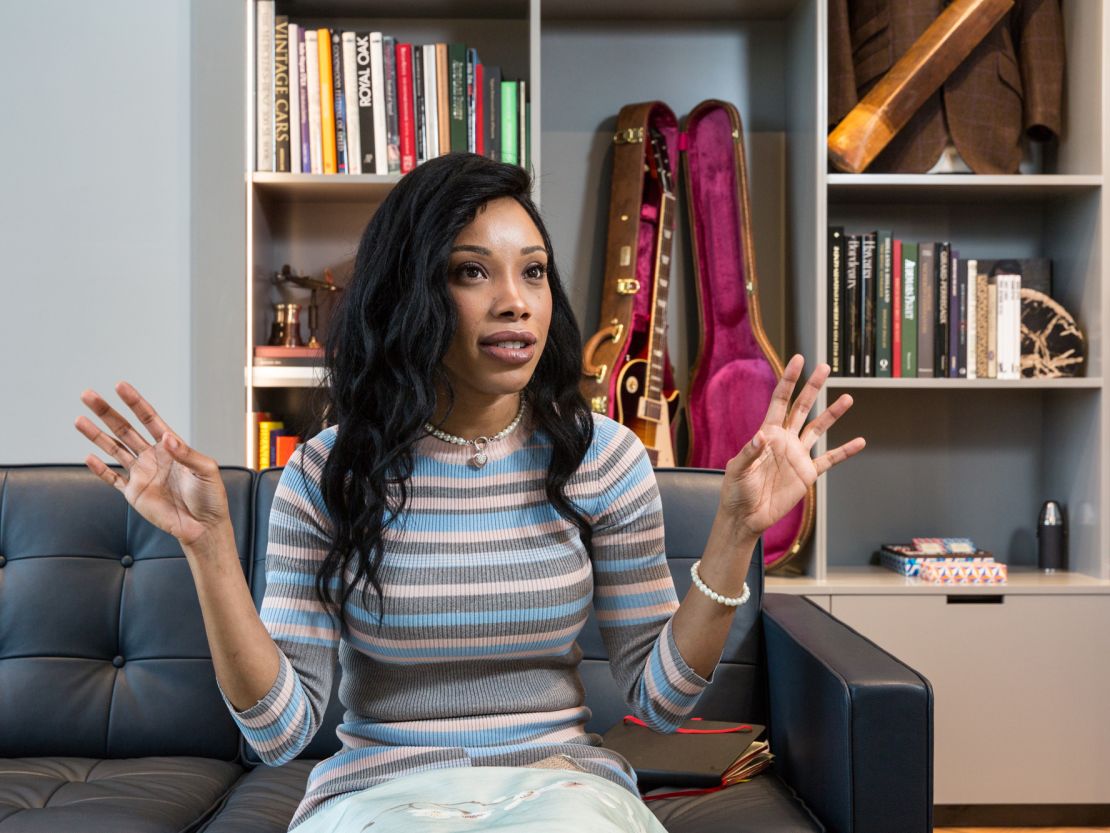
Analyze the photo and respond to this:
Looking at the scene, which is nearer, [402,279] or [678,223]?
[402,279]

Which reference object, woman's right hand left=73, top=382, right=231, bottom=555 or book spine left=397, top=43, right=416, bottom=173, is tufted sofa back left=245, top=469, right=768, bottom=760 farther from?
book spine left=397, top=43, right=416, bottom=173

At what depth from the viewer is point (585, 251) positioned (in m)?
2.80

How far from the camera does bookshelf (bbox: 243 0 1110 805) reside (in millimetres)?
2436

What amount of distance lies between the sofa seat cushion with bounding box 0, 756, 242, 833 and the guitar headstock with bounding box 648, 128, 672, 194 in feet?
5.34

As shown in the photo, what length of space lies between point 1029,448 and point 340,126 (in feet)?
6.18

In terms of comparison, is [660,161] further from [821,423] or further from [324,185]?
[821,423]

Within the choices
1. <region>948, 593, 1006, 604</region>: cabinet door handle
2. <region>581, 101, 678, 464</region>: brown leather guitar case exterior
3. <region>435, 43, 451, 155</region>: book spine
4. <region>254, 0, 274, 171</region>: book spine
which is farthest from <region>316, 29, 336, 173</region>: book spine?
<region>948, 593, 1006, 604</region>: cabinet door handle

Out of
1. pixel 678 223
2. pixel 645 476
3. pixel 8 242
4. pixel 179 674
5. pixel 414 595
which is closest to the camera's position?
pixel 414 595

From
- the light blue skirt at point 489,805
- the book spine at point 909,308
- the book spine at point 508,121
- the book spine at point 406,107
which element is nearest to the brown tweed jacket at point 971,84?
the book spine at point 909,308

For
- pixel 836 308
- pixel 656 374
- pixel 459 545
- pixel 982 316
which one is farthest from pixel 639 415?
pixel 459 545

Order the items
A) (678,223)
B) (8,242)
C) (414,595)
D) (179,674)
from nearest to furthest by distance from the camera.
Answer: (414,595) < (179,674) < (8,242) < (678,223)

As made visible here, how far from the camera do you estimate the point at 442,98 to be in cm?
255

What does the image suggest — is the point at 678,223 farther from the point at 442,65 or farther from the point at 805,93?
the point at 442,65

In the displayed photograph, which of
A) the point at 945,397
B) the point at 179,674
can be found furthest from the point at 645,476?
the point at 945,397
